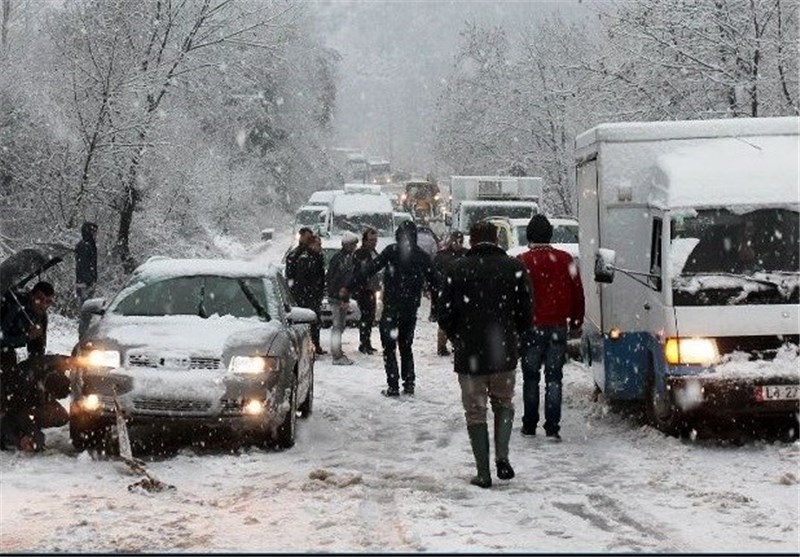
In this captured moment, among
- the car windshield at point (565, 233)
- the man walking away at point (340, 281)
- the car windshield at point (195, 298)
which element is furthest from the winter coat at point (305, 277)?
the car windshield at point (565, 233)

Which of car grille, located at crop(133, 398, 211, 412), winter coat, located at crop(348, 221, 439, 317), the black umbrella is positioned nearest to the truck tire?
winter coat, located at crop(348, 221, 439, 317)

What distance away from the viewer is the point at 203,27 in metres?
30.5

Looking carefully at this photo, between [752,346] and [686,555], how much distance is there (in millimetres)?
3905

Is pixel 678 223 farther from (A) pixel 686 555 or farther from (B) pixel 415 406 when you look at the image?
(A) pixel 686 555

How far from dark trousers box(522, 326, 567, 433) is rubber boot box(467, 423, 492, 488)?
2440 millimetres

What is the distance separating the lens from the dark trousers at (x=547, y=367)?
1096cm

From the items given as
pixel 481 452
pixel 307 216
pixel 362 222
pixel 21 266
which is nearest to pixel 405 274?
pixel 21 266

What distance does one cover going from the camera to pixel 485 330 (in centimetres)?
871

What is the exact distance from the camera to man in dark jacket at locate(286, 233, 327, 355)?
17.6 m

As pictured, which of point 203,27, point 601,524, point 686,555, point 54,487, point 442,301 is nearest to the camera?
A: point 686,555

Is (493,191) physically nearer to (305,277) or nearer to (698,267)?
(305,277)

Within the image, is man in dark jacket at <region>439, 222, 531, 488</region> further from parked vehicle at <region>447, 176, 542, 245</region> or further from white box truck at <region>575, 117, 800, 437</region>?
parked vehicle at <region>447, 176, 542, 245</region>

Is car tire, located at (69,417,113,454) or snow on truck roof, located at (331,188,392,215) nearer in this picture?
car tire, located at (69,417,113,454)

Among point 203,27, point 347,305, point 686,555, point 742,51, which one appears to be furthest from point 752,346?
point 203,27
